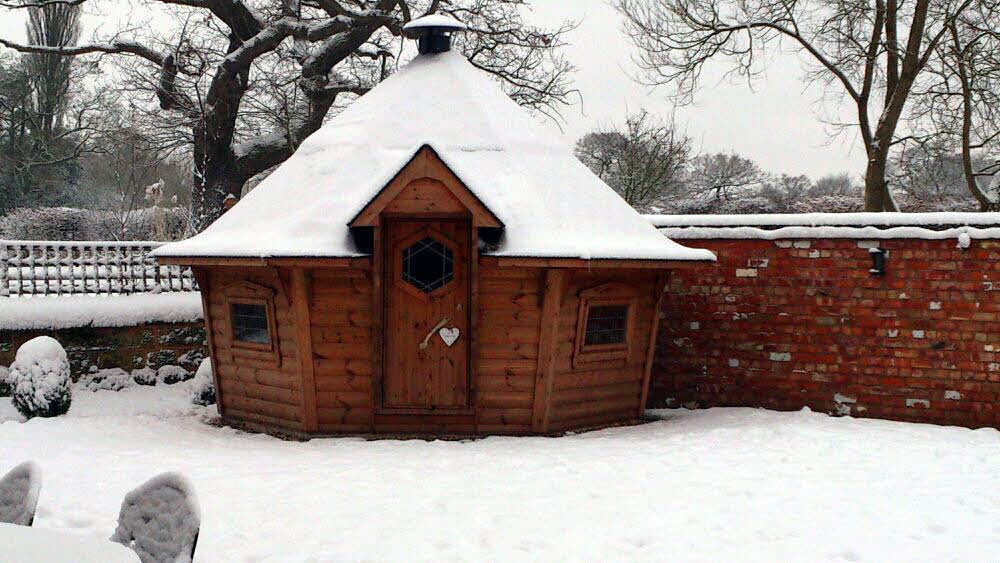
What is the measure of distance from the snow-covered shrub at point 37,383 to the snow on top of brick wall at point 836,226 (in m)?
7.74

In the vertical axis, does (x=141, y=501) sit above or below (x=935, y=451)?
above

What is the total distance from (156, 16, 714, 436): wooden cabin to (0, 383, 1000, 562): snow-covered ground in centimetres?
51

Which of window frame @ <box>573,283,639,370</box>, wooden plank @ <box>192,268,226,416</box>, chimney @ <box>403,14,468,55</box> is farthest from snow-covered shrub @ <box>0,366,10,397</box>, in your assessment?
window frame @ <box>573,283,639,370</box>

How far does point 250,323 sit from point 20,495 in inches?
186

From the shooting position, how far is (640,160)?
23.1 meters

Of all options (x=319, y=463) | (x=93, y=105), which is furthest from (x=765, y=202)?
(x=93, y=105)

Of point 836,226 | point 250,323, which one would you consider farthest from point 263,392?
point 836,226

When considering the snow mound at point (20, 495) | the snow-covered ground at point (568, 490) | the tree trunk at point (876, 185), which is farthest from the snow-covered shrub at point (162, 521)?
the tree trunk at point (876, 185)

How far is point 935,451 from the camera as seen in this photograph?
22.8 feet

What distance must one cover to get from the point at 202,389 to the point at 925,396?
9.17 m

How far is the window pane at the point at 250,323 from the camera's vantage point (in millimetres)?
8258

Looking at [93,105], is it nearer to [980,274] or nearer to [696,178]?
[696,178]

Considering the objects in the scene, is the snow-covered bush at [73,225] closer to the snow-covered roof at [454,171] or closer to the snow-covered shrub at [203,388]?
the snow-covered shrub at [203,388]

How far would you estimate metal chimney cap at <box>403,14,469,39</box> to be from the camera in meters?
9.85
